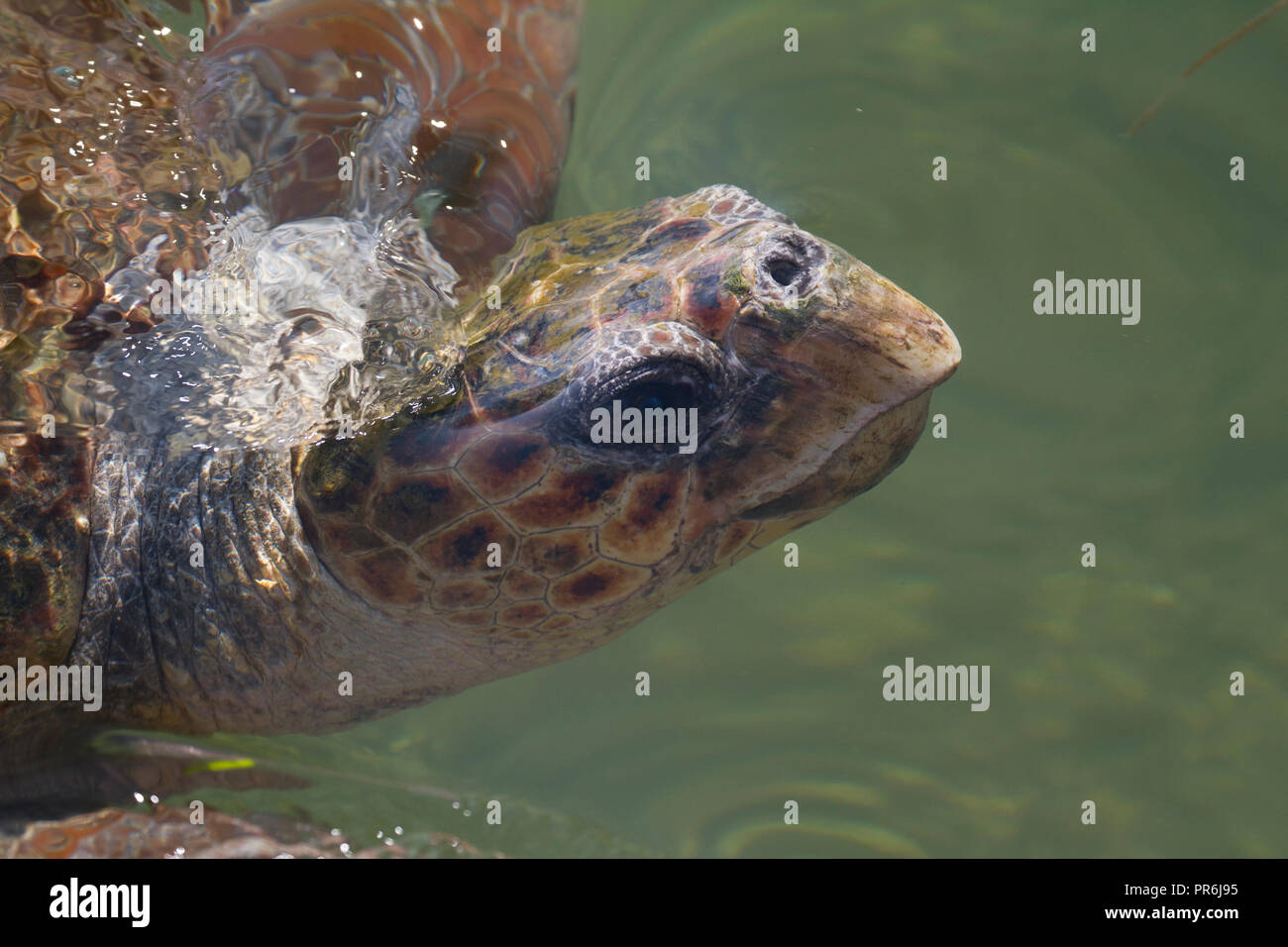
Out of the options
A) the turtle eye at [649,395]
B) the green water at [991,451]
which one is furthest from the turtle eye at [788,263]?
the green water at [991,451]

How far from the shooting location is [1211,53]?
3.81 m

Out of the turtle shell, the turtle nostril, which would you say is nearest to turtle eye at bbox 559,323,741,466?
the turtle nostril

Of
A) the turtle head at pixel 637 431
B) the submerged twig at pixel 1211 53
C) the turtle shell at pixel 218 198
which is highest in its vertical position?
the submerged twig at pixel 1211 53

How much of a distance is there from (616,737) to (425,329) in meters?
2.24

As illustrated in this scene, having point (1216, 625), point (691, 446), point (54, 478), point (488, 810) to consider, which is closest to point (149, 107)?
point (54, 478)

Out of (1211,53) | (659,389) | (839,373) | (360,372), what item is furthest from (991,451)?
(360,372)

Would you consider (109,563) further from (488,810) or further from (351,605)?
(488,810)

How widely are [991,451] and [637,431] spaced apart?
108 inches

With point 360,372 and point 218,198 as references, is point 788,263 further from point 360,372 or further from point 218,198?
point 218,198

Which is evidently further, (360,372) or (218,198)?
(218,198)

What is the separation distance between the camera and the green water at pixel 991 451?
3873mm

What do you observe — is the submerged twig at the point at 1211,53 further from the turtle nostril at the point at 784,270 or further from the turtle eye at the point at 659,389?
the turtle eye at the point at 659,389

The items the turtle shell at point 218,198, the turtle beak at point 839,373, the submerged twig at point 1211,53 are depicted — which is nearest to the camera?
the turtle beak at point 839,373

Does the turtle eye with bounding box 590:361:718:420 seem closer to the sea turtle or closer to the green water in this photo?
the sea turtle
